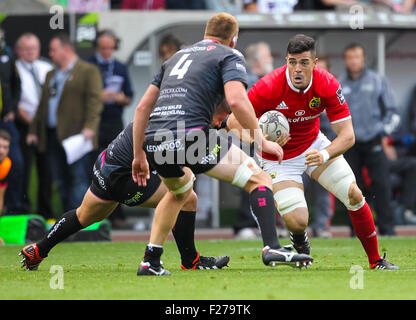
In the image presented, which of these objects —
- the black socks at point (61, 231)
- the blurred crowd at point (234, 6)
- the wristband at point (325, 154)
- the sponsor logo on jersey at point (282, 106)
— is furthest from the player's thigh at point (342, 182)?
the blurred crowd at point (234, 6)

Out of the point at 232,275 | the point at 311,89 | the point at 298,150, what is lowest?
the point at 232,275

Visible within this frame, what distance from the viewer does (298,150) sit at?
842cm

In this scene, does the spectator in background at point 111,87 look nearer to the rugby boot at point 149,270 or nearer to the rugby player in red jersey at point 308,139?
the rugby player in red jersey at point 308,139

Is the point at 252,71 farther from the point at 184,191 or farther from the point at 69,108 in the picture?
the point at 184,191

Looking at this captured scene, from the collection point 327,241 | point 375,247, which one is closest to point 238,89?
point 375,247

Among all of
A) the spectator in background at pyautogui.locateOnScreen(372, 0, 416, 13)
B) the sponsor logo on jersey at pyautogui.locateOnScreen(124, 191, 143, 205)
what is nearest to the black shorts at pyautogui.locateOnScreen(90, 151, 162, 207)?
the sponsor logo on jersey at pyautogui.locateOnScreen(124, 191, 143, 205)

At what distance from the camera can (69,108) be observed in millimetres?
13203

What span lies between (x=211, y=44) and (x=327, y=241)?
211 inches

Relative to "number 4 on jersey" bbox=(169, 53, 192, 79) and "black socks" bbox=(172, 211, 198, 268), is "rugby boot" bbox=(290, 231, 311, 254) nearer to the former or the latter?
"black socks" bbox=(172, 211, 198, 268)

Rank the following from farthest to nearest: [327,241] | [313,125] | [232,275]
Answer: [327,241], [313,125], [232,275]

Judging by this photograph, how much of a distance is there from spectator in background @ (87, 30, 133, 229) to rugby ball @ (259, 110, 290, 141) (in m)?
6.02

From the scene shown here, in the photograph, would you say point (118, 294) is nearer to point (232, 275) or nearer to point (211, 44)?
point (232, 275)

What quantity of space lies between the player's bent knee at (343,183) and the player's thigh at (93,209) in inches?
70.3

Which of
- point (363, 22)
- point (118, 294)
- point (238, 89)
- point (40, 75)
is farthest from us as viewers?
point (363, 22)
